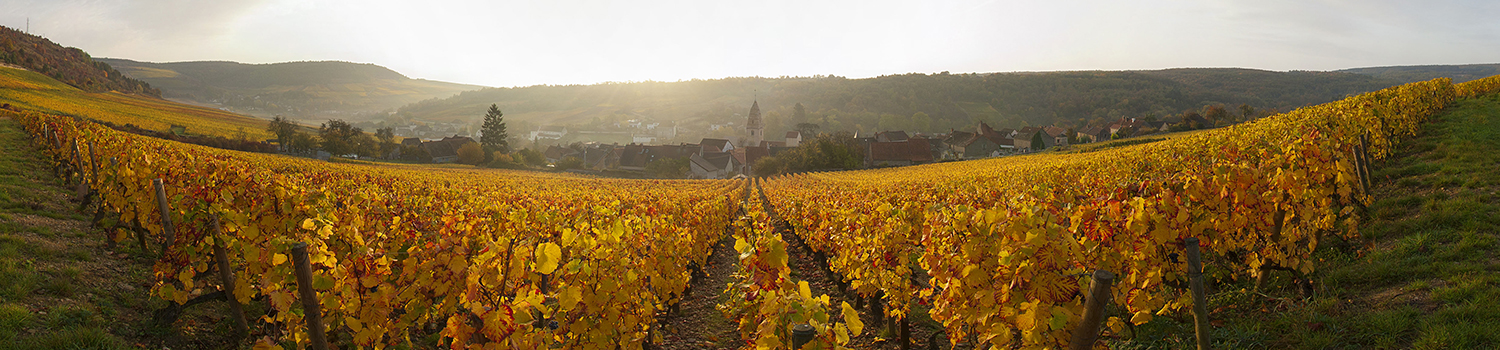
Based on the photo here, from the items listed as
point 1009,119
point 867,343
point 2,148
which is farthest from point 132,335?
point 1009,119

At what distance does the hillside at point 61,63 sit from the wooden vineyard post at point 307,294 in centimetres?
9440

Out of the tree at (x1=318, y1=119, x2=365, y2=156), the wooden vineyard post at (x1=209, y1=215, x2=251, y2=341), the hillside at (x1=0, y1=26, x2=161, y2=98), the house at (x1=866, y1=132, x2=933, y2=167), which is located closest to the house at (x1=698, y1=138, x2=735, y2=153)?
the house at (x1=866, y1=132, x2=933, y2=167)

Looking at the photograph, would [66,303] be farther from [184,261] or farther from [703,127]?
[703,127]

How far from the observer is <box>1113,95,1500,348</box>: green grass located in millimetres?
4098

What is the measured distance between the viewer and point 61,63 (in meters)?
72.8

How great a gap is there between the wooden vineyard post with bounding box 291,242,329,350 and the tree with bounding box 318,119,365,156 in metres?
58.5

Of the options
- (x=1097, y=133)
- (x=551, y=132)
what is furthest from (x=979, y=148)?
(x=551, y=132)

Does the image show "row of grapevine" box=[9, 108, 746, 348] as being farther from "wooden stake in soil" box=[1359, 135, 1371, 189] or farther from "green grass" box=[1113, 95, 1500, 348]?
"wooden stake in soil" box=[1359, 135, 1371, 189]

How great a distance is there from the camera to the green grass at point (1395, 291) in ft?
13.4

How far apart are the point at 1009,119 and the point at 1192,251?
388ft

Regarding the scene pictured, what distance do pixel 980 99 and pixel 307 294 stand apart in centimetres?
13276

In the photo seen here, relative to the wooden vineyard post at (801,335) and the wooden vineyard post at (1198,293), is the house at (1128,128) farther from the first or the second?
the wooden vineyard post at (801,335)

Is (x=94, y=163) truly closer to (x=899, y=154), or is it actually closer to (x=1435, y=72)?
(x=899, y=154)

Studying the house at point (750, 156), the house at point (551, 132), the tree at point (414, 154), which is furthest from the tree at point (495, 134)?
the house at point (551, 132)
